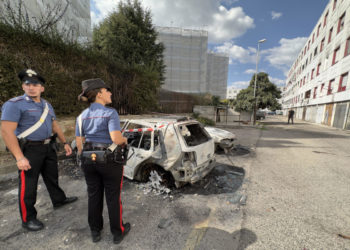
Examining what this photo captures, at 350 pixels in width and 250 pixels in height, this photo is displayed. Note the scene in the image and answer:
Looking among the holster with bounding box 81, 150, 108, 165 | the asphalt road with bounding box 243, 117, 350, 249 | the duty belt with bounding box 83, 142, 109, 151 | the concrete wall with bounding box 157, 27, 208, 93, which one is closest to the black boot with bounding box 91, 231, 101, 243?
the holster with bounding box 81, 150, 108, 165

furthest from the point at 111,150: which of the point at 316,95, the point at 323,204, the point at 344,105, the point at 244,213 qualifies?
the point at 316,95

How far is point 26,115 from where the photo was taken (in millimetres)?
1884

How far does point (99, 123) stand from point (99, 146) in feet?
0.85

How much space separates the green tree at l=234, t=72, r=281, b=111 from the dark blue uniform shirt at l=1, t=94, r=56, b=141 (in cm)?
1929

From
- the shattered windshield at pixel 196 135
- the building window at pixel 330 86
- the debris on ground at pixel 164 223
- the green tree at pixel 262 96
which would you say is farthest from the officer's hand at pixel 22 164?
the building window at pixel 330 86

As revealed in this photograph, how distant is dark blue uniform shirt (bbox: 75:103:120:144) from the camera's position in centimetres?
160

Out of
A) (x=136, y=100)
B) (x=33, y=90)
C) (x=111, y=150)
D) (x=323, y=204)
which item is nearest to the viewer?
(x=111, y=150)

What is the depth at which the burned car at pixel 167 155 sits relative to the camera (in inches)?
104

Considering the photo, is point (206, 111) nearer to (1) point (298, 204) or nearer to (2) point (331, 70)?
(1) point (298, 204)

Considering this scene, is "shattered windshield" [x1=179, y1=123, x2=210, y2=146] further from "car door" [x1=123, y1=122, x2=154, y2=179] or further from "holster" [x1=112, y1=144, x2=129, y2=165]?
"holster" [x1=112, y1=144, x2=129, y2=165]

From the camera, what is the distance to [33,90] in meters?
1.96

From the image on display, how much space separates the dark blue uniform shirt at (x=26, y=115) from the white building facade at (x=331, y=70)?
68.0 feet

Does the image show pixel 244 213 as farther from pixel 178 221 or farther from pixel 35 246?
pixel 35 246

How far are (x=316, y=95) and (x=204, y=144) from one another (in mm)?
26276
